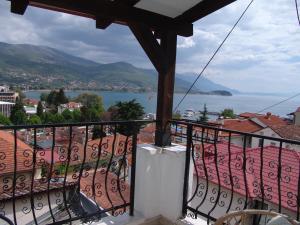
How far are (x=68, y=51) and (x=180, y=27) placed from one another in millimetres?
152493

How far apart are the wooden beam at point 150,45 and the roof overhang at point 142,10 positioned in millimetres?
62

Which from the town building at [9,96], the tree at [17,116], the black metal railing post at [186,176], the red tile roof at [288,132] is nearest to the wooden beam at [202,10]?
the black metal railing post at [186,176]

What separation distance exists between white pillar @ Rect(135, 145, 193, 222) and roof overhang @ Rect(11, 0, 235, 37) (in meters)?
1.24

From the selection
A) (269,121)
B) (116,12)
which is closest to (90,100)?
(269,121)

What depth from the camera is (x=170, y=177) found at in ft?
9.32

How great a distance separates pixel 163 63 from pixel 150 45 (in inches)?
8.5

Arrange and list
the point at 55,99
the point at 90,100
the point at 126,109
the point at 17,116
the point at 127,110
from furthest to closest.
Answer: the point at 55,99, the point at 90,100, the point at 17,116, the point at 126,109, the point at 127,110

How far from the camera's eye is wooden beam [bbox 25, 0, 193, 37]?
2.14 m

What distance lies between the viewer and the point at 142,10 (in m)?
2.59

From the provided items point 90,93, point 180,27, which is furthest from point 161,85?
point 90,93

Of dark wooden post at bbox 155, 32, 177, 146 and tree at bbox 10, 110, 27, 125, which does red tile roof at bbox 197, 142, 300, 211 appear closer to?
dark wooden post at bbox 155, 32, 177, 146

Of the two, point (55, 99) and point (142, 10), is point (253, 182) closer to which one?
point (142, 10)

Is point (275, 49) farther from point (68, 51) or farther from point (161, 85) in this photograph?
point (68, 51)

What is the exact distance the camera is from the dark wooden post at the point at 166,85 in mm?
2744
